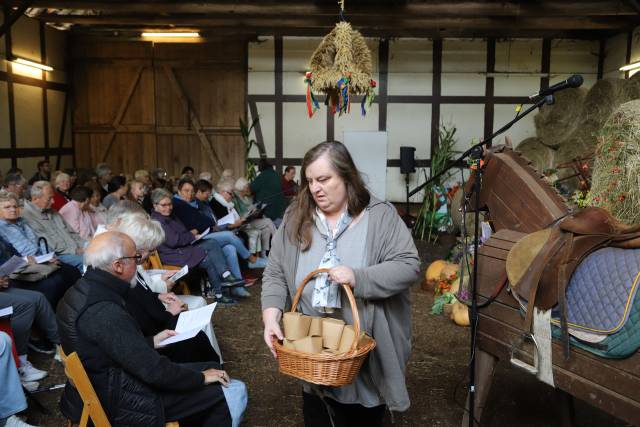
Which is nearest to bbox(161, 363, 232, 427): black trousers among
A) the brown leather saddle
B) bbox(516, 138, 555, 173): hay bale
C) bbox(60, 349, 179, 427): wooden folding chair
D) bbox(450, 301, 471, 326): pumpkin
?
bbox(60, 349, 179, 427): wooden folding chair

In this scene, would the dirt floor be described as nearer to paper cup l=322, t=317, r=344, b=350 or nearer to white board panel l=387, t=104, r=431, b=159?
paper cup l=322, t=317, r=344, b=350

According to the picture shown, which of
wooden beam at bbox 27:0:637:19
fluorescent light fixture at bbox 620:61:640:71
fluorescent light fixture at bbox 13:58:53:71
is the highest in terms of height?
wooden beam at bbox 27:0:637:19

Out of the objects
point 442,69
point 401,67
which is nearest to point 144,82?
point 401,67

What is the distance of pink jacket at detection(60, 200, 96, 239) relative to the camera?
479cm

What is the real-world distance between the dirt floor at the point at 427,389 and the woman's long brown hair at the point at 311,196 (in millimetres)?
1423

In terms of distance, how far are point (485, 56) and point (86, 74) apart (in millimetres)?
7437

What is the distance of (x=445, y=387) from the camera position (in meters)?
3.16

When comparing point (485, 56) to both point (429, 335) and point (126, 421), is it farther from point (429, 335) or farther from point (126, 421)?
point (126, 421)

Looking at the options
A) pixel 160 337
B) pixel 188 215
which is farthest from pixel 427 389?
pixel 188 215

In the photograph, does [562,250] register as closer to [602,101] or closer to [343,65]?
[343,65]

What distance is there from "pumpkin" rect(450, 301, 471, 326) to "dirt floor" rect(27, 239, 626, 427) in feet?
0.22

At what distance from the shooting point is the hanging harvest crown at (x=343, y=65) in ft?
15.9

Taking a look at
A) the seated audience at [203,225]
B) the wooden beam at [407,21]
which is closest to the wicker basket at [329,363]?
the seated audience at [203,225]

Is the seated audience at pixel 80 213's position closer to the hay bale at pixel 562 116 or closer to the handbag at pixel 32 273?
the handbag at pixel 32 273
